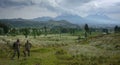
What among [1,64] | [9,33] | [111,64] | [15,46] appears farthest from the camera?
[9,33]

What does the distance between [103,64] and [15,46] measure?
13693 millimetres

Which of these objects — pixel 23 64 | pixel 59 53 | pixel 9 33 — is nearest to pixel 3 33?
pixel 9 33

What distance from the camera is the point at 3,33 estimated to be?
582 feet

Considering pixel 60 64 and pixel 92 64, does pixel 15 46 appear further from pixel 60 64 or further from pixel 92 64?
pixel 92 64

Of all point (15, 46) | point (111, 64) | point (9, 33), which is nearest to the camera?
point (111, 64)

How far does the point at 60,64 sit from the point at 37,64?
2.88 m

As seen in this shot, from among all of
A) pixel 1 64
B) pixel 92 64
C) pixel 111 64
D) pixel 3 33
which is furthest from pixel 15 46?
pixel 3 33

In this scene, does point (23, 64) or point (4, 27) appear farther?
point (4, 27)

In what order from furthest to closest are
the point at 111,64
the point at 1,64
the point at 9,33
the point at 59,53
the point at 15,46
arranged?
the point at 9,33, the point at 59,53, the point at 15,46, the point at 1,64, the point at 111,64

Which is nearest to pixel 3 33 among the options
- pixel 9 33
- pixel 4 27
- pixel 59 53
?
pixel 4 27

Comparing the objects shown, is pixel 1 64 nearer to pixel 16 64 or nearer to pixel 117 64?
pixel 16 64

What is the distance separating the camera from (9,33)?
195m

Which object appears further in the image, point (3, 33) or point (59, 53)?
point (3, 33)

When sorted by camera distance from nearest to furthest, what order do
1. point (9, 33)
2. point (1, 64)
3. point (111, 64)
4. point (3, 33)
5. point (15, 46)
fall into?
point (111, 64)
point (1, 64)
point (15, 46)
point (3, 33)
point (9, 33)
